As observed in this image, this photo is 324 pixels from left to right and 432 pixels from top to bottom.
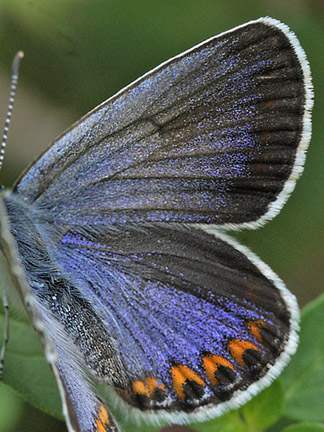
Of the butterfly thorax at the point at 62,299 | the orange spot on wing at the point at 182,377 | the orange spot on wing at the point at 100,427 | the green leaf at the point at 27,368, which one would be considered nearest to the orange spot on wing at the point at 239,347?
the orange spot on wing at the point at 182,377

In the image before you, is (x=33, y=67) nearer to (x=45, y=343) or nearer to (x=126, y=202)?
(x=126, y=202)

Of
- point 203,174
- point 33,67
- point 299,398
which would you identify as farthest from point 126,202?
point 33,67

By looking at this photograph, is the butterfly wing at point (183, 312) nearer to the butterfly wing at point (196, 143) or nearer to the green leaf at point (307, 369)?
the butterfly wing at point (196, 143)

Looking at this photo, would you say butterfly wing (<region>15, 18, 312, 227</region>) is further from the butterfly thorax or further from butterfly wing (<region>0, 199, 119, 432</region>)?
butterfly wing (<region>0, 199, 119, 432</region>)

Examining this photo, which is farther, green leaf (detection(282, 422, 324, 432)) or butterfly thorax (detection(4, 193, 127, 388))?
butterfly thorax (detection(4, 193, 127, 388))

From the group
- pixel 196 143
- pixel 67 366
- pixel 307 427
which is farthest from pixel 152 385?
pixel 196 143

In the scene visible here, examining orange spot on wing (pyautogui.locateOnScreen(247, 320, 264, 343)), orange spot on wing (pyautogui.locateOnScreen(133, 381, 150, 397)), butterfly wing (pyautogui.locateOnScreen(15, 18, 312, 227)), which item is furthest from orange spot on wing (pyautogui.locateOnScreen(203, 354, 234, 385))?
butterfly wing (pyautogui.locateOnScreen(15, 18, 312, 227))
